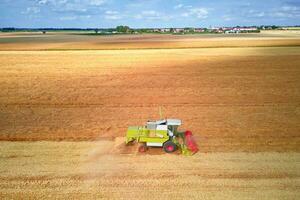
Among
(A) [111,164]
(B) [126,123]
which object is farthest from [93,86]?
(A) [111,164]

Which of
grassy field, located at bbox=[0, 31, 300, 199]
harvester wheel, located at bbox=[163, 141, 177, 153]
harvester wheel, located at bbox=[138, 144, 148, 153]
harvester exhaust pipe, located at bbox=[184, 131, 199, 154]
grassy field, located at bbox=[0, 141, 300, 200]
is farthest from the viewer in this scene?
harvester exhaust pipe, located at bbox=[184, 131, 199, 154]

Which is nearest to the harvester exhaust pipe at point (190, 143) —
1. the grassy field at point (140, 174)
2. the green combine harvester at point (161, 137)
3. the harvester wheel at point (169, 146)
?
the green combine harvester at point (161, 137)

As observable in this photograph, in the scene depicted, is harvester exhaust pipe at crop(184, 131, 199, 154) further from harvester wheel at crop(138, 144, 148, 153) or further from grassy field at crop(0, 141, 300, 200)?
harvester wheel at crop(138, 144, 148, 153)

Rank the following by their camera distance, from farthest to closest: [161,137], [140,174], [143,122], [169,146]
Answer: [143,122]
[161,137]
[169,146]
[140,174]

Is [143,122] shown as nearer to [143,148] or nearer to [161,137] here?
[143,148]

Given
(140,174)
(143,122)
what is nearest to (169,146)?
(140,174)

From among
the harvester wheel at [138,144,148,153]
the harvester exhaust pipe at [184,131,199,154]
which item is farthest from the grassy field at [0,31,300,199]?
the harvester exhaust pipe at [184,131,199,154]

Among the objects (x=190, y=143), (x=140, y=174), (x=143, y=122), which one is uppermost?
(x=190, y=143)
